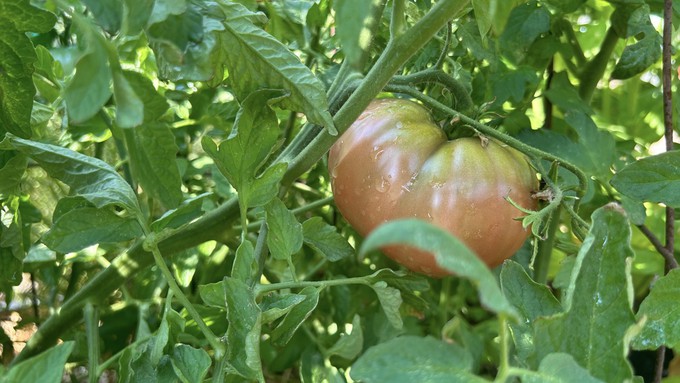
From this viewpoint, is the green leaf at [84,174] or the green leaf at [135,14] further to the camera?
Result: the green leaf at [84,174]

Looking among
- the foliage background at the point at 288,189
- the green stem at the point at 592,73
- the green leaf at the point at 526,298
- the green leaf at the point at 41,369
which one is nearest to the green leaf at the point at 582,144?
the foliage background at the point at 288,189

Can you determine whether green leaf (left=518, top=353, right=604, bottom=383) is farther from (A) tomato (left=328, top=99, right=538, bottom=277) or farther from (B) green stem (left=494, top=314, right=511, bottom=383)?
(A) tomato (left=328, top=99, right=538, bottom=277)

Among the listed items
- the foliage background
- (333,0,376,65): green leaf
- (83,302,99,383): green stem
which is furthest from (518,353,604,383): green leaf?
(83,302,99,383): green stem

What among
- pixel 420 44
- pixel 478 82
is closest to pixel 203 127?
pixel 478 82

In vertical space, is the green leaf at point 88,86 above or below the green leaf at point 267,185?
above

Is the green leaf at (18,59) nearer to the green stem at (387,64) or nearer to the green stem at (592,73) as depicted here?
the green stem at (387,64)

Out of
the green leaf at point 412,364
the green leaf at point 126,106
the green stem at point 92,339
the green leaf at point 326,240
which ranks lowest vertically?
the green stem at point 92,339

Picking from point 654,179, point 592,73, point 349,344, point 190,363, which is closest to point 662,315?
point 654,179
